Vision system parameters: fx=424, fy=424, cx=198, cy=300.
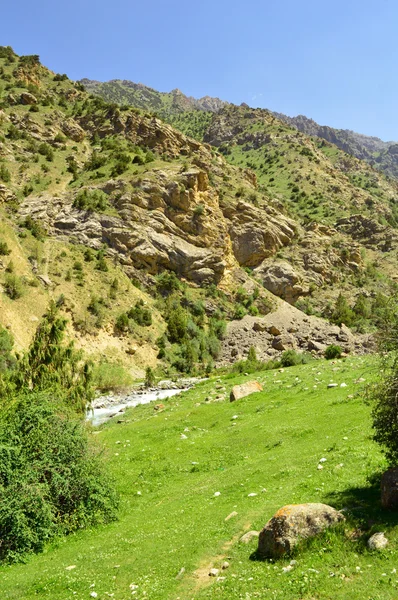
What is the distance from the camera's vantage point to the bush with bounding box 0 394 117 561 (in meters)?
10.9

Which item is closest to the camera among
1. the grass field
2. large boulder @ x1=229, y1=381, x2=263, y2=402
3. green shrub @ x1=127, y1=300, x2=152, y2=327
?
the grass field

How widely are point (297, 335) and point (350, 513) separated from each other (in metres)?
55.3

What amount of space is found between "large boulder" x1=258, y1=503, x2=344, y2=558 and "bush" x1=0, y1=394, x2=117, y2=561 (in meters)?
6.35

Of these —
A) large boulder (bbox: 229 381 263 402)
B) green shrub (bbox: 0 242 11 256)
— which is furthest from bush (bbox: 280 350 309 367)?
green shrub (bbox: 0 242 11 256)

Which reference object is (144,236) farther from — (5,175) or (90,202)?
(5,175)

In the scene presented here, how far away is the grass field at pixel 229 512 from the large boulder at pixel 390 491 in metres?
0.23

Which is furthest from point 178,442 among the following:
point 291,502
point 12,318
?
point 12,318

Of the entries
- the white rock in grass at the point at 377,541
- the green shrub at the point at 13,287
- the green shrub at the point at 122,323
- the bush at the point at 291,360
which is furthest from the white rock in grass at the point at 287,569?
the green shrub at the point at 122,323

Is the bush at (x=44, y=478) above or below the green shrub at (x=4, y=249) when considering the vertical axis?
below

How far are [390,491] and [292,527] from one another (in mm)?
2185

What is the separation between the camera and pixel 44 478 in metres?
12.1

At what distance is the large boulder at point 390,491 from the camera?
843 cm

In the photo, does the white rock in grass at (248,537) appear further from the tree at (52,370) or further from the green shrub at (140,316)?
the green shrub at (140,316)

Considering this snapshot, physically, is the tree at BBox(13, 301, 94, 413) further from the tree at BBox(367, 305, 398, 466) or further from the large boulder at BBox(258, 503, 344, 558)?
the tree at BBox(367, 305, 398, 466)
